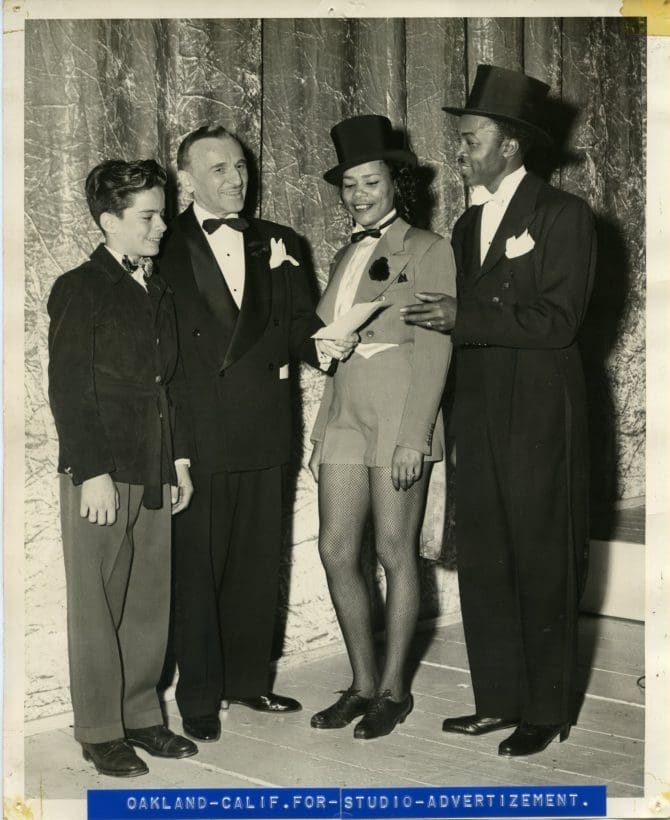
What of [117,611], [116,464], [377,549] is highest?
[116,464]

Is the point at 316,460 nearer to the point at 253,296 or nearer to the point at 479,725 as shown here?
the point at 253,296

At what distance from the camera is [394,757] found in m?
3.73

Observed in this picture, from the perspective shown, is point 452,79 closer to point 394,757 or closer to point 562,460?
point 562,460

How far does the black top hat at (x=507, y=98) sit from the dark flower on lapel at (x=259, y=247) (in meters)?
0.80

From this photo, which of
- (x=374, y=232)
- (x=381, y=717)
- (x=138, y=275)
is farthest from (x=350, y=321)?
(x=381, y=717)

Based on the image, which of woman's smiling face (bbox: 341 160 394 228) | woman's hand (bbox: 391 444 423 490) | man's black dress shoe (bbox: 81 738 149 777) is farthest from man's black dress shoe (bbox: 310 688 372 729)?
woman's smiling face (bbox: 341 160 394 228)

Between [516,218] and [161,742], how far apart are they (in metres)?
2.08

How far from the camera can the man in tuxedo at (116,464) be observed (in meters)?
3.50

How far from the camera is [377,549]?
3889 millimetres

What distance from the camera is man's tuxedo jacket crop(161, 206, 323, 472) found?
3871mm

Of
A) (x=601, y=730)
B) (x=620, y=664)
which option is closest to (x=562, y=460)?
(x=601, y=730)

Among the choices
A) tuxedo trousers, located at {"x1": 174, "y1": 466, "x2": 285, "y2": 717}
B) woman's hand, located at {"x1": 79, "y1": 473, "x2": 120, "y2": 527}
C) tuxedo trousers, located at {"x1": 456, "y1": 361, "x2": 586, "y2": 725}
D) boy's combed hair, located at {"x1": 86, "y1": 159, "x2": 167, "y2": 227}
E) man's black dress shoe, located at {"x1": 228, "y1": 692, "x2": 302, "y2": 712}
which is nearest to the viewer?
woman's hand, located at {"x1": 79, "y1": 473, "x2": 120, "y2": 527}

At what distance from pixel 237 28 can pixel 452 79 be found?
4.03ft

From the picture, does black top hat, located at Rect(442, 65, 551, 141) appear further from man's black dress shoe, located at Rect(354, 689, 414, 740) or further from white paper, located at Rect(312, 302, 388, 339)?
man's black dress shoe, located at Rect(354, 689, 414, 740)
